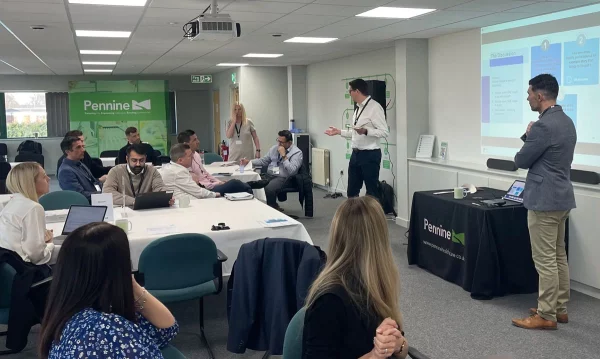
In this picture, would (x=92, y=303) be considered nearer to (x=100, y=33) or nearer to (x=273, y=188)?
(x=100, y=33)

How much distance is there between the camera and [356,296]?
6.22 ft

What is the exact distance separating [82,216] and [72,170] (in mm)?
2045

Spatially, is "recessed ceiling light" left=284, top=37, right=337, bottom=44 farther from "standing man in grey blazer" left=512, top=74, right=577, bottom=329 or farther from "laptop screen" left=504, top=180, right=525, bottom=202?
"standing man in grey blazer" left=512, top=74, right=577, bottom=329

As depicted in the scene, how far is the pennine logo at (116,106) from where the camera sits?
1336 centimetres

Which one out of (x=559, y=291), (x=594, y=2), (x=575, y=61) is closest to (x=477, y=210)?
(x=559, y=291)

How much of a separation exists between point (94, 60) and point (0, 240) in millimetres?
7860

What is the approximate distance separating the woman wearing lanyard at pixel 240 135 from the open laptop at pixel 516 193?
15.4 feet

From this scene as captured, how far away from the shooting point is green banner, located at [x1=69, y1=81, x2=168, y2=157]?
43.6 feet

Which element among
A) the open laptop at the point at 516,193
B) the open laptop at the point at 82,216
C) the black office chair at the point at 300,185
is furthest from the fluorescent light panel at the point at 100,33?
the open laptop at the point at 516,193

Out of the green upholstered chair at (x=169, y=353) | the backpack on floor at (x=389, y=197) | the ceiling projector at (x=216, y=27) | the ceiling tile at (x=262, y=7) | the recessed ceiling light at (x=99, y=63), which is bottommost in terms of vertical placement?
the backpack on floor at (x=389, y=197)

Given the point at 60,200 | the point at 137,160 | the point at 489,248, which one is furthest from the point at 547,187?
the point at 60,200

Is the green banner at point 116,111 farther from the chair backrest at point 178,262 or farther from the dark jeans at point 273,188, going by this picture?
the chair backrest at point 178,262

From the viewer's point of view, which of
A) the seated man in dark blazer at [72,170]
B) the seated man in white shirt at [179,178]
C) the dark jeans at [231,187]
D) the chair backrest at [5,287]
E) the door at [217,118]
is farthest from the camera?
the door at [217,118]

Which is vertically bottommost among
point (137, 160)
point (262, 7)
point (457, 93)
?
point (137, 160)
